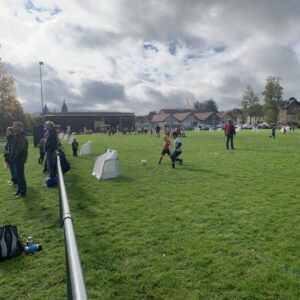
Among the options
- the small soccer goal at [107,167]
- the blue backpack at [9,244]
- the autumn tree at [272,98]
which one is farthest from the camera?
the autumn tree at [272,98]

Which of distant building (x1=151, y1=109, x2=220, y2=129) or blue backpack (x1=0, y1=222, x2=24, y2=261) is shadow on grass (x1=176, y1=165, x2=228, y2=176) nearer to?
blue backpack (x1=0, y1=222, x2=24, y2=261)

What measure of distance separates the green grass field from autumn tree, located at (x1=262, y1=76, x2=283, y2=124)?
94.1 meters

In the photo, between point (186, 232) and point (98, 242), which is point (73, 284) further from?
point (186, 232)

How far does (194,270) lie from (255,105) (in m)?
108

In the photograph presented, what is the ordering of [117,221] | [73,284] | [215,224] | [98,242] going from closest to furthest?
1. [73,284]
2. [98,242]
3. [215,224]
4. [117,221]

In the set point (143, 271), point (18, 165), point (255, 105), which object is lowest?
point (143, 271)

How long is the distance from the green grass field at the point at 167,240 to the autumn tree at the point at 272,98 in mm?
94078

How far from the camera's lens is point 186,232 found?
586 centimetres

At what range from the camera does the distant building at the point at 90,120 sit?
108938mm

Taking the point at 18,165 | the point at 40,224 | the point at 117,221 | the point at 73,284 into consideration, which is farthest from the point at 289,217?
the point at 18,165

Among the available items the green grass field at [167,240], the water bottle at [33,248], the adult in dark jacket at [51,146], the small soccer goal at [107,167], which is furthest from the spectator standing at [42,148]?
the water bottle at [33,248]

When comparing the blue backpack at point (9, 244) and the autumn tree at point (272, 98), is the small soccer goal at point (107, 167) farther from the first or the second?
the autumn tree at point (272, 98)

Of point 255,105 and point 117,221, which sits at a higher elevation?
point 255,105

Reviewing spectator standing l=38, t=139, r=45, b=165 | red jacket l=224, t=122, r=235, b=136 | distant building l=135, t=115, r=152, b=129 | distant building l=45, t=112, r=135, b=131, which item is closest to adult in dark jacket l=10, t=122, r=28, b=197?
spectator standing l=38, t=139, r=45, b=165
